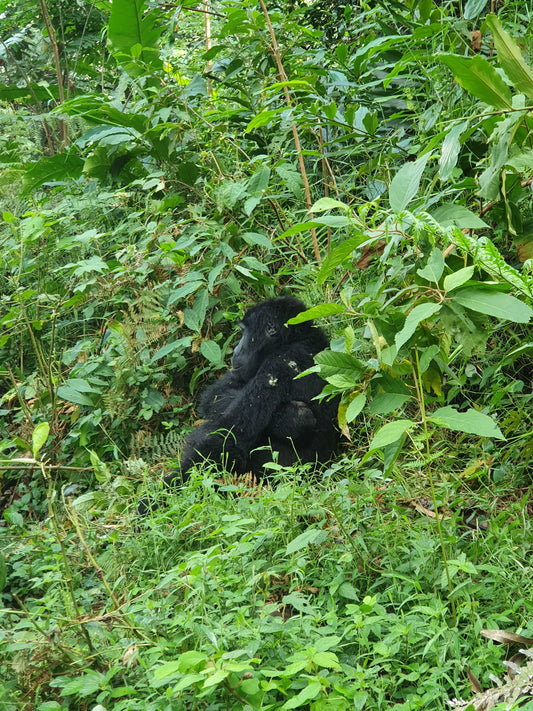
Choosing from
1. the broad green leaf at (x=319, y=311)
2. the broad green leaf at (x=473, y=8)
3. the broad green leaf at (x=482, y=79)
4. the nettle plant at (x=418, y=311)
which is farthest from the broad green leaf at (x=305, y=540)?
the broad green leaf at (x=473, y=8)

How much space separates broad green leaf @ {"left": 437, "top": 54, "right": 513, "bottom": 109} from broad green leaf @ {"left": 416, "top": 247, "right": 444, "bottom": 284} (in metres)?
0.38

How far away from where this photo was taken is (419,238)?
1681mm

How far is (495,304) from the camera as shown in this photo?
1.51 m

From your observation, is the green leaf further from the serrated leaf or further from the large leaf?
the large leaf

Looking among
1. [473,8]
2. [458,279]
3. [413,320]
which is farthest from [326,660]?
[473,8]

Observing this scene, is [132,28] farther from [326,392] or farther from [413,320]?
[413,320]

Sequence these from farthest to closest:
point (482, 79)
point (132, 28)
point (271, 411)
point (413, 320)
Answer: point (132, 28)
point (271, 411)
point (482, 79)
point (413, 320)

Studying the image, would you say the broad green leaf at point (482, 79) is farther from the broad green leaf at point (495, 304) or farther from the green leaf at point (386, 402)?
the green leaf at point (386, 402)

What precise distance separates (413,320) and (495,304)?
7.1 inches

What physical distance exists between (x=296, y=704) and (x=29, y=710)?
0.75 metres

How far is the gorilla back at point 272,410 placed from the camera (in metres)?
3.04

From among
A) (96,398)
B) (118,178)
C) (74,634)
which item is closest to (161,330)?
(96,398)

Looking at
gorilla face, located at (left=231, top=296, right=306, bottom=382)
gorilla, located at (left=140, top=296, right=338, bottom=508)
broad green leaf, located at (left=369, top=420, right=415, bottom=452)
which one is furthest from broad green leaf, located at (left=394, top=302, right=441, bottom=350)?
gorilla face, located at (left=231, top=296, right=306, bottom=382)

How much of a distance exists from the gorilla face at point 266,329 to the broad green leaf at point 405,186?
55.3 inches
